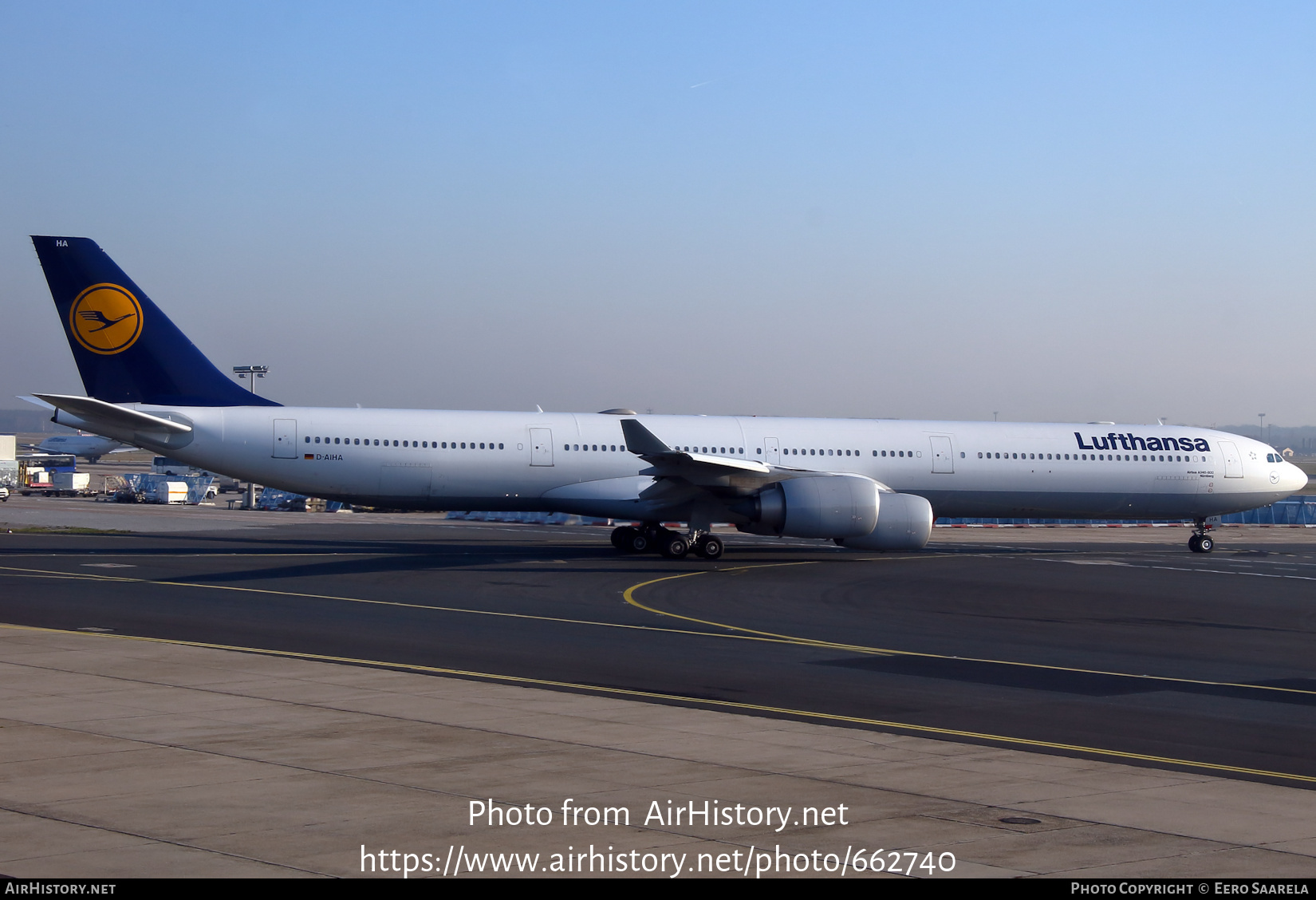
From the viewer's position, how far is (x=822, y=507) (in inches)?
1137

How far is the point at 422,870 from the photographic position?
6641 mm

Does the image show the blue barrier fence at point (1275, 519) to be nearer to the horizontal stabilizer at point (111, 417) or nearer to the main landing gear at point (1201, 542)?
the main landing gear at point (1201, 542)

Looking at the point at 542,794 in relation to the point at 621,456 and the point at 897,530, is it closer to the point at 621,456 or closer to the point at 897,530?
the point at 897,530

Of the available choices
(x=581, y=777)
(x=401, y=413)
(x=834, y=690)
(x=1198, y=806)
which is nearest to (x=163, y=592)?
(x=401, y=413)

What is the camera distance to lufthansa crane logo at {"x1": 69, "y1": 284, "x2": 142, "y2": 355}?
29.4 meters

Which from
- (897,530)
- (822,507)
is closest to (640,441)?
(822,507)

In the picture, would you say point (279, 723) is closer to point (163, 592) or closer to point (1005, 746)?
point (1005, 746)

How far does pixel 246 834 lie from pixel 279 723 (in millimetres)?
3546

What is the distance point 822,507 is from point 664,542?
15.8 feet

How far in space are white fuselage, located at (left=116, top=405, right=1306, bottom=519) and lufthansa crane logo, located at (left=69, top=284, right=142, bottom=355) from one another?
6.64 feet

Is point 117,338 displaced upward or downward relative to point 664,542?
upward

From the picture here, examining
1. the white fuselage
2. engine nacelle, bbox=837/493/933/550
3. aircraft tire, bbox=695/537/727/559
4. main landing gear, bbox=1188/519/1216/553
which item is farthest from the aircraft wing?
main landing gear, bbox=1188/519/1216/553

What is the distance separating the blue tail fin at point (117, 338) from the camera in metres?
29.2
